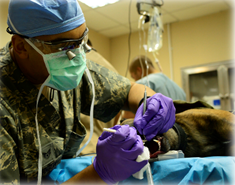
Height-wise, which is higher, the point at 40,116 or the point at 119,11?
the point at 119,11

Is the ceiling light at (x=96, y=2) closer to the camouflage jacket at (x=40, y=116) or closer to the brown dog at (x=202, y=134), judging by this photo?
the camouflage jacket at (x=40, y=116)

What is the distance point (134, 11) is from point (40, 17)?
312cm

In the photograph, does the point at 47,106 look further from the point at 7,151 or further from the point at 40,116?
the point at 7,151

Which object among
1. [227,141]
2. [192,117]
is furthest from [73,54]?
[227,141]

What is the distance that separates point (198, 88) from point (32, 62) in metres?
3.60

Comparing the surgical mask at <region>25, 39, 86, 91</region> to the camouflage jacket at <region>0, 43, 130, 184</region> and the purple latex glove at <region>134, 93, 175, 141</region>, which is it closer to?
the camouflage jacket at <region>0, 43, 130, 184</region>

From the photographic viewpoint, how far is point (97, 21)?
13.4 feet

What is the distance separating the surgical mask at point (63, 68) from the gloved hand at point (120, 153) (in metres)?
0.35

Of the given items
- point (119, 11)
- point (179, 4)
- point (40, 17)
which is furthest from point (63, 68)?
point (179, 4)

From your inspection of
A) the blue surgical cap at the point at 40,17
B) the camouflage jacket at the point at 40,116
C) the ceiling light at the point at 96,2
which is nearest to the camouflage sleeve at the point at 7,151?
the camouflage jacket at the point at 40,116

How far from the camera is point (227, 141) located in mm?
1035

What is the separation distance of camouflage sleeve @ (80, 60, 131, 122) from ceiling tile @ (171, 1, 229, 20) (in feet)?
10.1

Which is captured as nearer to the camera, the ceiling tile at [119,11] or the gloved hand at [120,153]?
the gloved hand at [120,153]

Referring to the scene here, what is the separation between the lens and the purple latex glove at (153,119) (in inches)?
34.3
